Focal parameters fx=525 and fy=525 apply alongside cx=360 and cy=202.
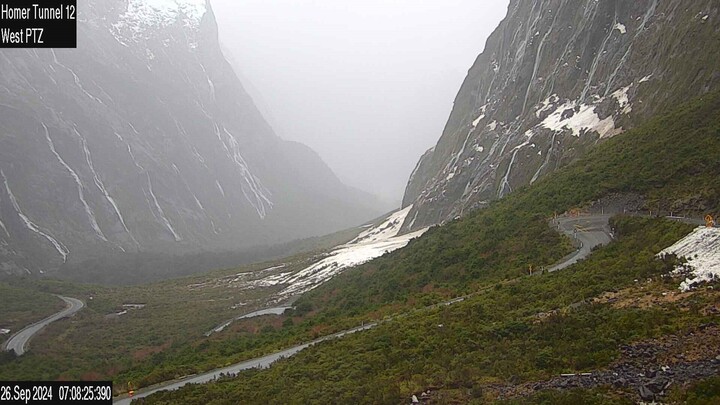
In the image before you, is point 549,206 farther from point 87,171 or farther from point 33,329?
point 87,171

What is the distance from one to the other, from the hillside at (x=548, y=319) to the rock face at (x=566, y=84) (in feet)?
17.6

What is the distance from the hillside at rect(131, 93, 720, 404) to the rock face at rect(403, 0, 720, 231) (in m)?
5.37

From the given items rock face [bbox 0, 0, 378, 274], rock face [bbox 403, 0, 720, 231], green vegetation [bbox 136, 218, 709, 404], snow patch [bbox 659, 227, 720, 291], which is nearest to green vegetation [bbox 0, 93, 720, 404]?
green vegetation [bbox 136, 218, 709, 404]

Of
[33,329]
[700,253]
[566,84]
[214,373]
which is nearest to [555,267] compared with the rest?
[700,253]

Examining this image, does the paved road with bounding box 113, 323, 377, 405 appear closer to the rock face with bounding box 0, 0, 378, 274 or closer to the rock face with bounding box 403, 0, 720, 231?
the rock face with bounding box 403, 0, 720, 231

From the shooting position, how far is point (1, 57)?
14650 cm

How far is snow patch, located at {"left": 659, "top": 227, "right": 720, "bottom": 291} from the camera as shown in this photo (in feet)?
66.0

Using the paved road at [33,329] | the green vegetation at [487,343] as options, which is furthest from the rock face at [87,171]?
the green vegetation at [487,343]

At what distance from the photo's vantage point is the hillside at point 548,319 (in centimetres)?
1552

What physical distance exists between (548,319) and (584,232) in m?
17.5

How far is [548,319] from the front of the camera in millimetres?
20188

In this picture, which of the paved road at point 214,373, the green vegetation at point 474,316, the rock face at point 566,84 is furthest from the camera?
the rock face at point 566,84

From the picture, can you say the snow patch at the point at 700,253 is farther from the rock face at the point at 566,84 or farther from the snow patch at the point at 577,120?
the snow patch at the point at 577,120

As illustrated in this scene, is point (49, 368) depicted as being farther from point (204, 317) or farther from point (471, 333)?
point (471, 333)
